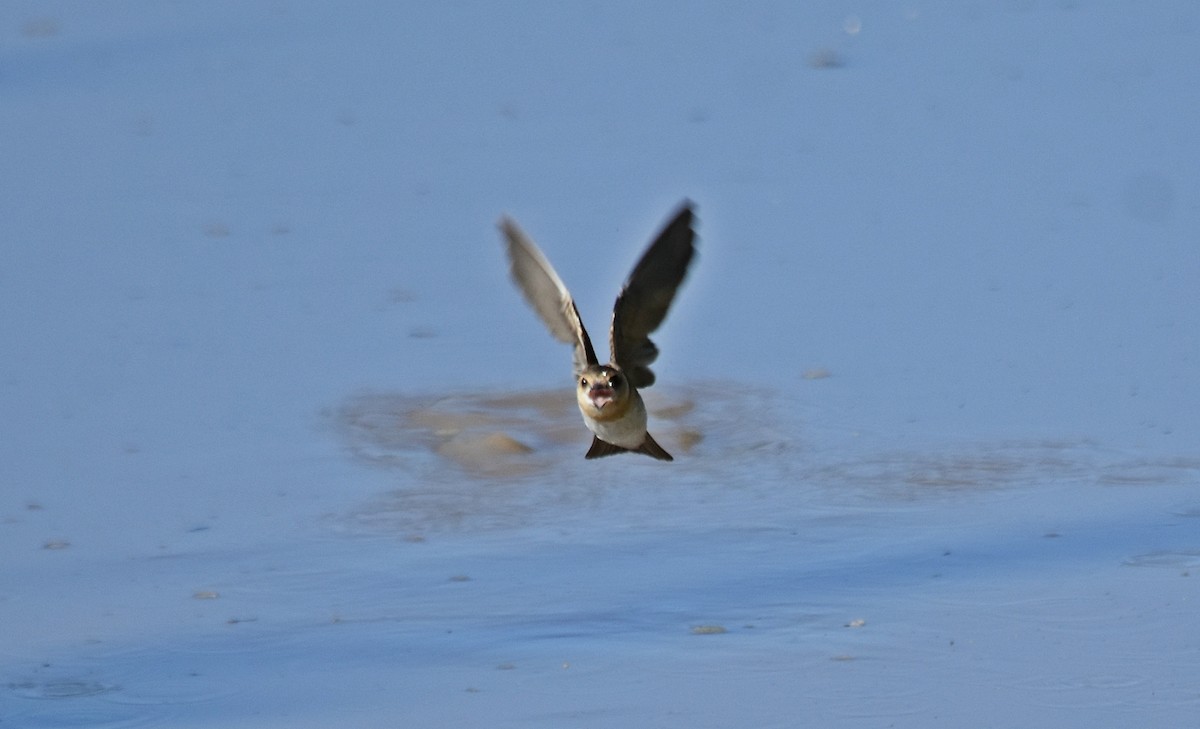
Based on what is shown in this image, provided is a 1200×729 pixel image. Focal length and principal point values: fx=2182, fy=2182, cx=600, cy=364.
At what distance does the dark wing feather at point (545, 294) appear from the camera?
12.5ft

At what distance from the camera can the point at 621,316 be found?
150 inches

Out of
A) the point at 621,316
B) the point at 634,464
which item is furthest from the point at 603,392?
the point at 634,464

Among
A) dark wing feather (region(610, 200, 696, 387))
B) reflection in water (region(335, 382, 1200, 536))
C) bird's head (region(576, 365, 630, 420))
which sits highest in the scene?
dark wing feather (region(610, 200, 696, 387))

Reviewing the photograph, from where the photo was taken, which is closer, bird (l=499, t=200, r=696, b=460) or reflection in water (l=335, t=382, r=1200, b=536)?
bird (l=499, t=200, r=696, b=460)

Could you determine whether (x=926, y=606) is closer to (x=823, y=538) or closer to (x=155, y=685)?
(x=823, y=538)

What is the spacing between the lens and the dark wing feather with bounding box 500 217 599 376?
3.82m

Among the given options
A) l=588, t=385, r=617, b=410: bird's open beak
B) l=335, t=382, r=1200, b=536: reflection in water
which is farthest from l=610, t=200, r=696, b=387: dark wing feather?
l=335, t=382, r=1200, b=536: reflection in water

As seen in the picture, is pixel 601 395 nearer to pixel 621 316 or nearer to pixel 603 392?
pixel 603 392

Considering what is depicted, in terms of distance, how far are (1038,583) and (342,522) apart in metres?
2.09

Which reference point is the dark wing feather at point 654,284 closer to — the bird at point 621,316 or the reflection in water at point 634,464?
the bird at point 621,316

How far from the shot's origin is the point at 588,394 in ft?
12.1

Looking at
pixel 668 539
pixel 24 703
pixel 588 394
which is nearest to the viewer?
pixel 588 394

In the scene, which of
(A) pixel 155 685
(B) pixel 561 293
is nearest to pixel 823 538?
(A) pixel 155 685

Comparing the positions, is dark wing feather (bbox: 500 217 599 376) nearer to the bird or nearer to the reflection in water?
the bird
